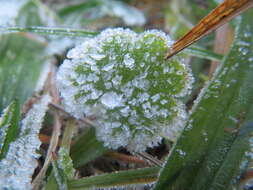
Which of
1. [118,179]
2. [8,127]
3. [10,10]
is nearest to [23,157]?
[8,127]

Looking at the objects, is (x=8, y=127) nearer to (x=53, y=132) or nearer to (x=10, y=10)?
(x=53, y=132)

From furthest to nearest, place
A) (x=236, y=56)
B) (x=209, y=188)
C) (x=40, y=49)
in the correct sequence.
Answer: (x=40, y=49)
(x=236, y=56)
(x=209, y=188)

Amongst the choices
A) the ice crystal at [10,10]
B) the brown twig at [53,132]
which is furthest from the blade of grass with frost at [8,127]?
the ice crystal at [10,10]

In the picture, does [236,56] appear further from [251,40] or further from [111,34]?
[111,34]

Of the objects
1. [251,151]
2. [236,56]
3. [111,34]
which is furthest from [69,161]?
[236,56]

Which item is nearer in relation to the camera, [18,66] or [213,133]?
[213,133]

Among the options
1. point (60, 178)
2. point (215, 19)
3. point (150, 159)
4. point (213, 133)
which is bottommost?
point (60, 178)
